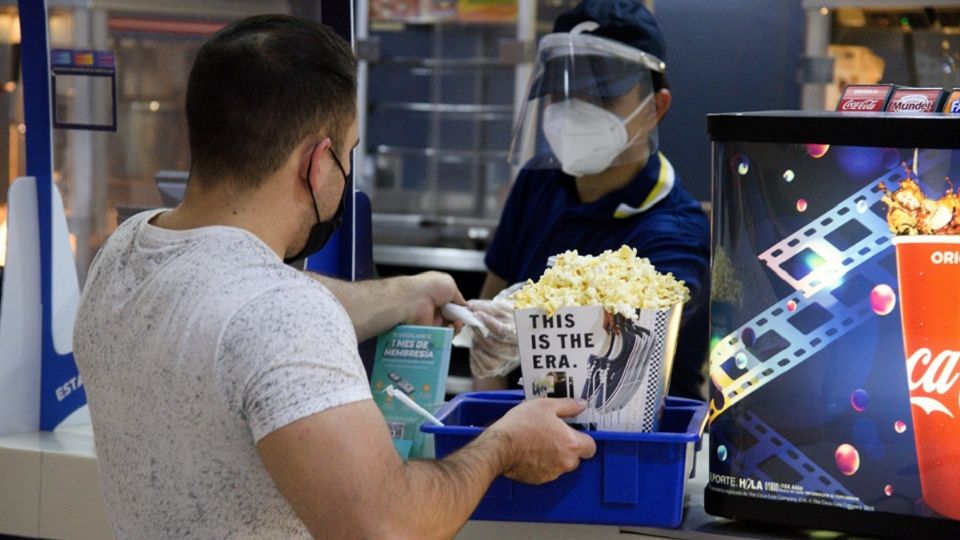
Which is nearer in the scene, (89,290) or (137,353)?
(137,353)

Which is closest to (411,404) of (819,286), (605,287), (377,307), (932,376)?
(377,307)

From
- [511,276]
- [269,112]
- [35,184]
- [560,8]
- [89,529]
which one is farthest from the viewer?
[560,8]

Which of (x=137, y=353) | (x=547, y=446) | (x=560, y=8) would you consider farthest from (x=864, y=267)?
(x=560, y=8)

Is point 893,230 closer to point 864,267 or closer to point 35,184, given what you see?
point 864,267

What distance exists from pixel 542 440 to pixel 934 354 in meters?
0.51

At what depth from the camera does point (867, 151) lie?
1.67 m

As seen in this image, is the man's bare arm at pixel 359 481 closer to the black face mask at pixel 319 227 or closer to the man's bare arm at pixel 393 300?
the black face mask at pixel 319 227

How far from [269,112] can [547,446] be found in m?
0.56

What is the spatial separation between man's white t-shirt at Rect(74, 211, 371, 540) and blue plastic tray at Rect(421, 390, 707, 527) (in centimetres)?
35

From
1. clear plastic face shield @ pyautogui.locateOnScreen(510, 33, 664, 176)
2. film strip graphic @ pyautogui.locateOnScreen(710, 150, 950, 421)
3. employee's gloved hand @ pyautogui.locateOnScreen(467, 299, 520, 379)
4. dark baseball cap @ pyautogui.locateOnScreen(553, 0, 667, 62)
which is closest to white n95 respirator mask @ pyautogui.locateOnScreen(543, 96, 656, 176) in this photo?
clear plastic face shield @ pyautogui.locateOnScreen(510, 33, 664, 176)

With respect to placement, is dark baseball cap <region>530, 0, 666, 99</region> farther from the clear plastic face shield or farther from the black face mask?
the black face mask

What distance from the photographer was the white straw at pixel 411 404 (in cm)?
185

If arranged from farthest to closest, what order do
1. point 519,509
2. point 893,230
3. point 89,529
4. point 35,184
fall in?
point 35,184 < point 89,529 < point 519,509 < point 893,230

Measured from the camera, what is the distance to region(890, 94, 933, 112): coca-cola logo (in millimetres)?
1737
